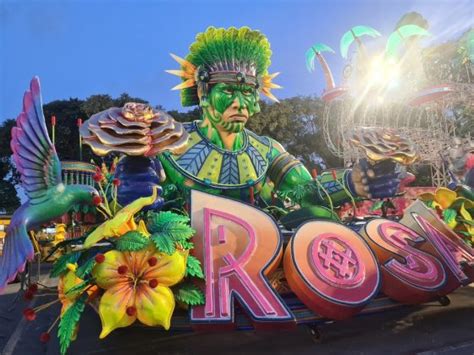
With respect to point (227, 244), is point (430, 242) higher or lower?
lower

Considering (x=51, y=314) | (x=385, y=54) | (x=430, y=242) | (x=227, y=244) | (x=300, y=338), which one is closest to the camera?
(x=227, y=244)

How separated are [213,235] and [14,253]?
127 centimetres

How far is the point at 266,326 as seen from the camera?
2.65m

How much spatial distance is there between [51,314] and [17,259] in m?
3.22

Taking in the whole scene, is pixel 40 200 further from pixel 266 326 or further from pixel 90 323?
pixel 90 323

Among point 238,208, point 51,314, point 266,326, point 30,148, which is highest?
point 30,148

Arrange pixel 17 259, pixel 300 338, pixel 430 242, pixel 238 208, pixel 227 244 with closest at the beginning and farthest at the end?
1. pixel 17 259
2. pixel 227 244
3. pixel 238 208
4. pixel 300 338
5. pixel 430 242

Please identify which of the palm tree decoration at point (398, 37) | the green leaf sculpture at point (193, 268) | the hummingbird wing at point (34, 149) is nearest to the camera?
the hummingbird wing at point (34, 149)

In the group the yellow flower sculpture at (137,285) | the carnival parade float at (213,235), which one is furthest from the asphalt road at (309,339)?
the yellow flower sculpture at (137,285)

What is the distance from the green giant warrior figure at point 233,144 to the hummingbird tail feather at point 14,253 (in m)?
1.66

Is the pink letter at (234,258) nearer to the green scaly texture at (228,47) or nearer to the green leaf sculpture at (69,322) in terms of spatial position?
the green leaf sculpture at (69,322)

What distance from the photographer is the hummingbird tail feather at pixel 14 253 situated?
2381 mm

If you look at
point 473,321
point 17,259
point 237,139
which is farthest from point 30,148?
point 473,321

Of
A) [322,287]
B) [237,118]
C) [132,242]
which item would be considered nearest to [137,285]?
[132,242]
